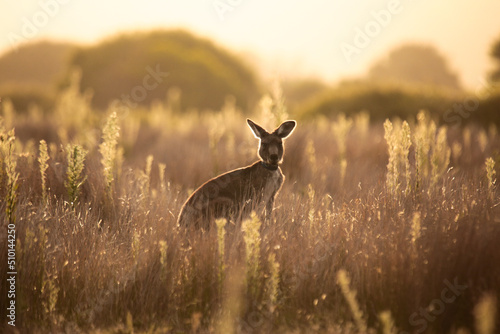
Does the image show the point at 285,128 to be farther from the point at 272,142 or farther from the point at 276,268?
the point at 276,268

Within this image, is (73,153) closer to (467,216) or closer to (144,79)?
(467,216)

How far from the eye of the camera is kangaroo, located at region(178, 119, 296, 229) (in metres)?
3.99

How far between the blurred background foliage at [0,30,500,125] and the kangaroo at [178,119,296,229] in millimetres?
8696

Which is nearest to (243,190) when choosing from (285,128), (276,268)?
(285,128)

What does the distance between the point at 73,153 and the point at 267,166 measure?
1813 mm

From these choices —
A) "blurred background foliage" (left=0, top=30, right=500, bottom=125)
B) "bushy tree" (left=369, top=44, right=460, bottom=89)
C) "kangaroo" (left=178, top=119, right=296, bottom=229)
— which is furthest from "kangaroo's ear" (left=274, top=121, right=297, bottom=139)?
"bushy tree" (left=369, top=44, right=460, bottom=89)

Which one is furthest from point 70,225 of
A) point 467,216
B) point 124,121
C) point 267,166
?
point 124,121

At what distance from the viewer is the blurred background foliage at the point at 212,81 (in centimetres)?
1490

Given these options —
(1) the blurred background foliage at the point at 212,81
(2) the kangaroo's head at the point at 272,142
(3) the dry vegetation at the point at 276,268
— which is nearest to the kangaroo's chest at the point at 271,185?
(2) the kangaroo's head at the point at 272,142

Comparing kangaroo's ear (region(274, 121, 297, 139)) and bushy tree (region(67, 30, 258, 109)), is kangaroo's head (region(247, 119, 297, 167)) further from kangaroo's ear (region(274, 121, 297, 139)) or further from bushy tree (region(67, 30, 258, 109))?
bushy tree (region(67, 30, 258, 109))

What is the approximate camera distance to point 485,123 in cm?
1198

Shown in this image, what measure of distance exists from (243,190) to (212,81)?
2193cm

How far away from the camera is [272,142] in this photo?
433cm

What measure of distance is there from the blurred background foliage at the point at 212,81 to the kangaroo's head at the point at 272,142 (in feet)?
28.2
